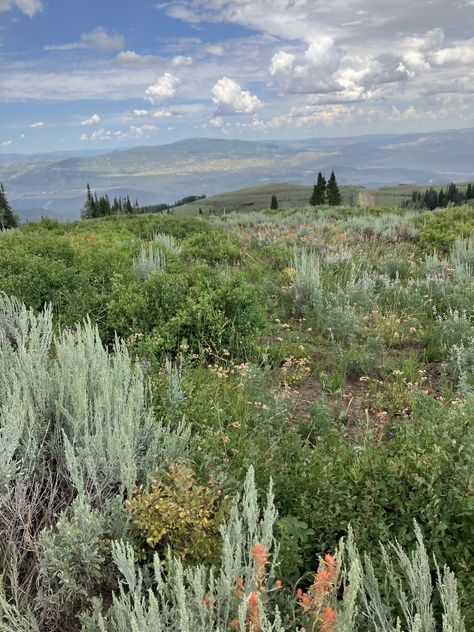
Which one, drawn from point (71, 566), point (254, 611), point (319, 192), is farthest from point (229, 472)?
point (319, 192)

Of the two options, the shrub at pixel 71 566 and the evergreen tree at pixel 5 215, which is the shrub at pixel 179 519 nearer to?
the shrub at pixel 71 566

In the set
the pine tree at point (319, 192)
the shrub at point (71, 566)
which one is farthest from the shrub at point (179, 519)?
the pine tree at point (319, 192)

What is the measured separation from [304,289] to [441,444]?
196 inches

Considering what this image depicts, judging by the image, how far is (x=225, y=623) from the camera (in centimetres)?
198

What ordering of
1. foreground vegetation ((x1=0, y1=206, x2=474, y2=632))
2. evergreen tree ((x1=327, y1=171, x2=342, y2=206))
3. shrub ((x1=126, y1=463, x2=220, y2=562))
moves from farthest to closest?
evergreen tree ((x1=327, y1=171, x2=342, y2=206))
shrub ((x1=126, y1=463, x2=220, y2=562))
foreground vegetation ((x1=0, y1=206, x2=474, y2=632))

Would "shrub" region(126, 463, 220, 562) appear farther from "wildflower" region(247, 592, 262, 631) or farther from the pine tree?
the pine tree

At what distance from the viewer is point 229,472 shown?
3.03 metres

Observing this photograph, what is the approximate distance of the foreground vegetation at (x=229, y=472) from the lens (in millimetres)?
2061

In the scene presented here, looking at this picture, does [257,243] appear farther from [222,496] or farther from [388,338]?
[222,496]

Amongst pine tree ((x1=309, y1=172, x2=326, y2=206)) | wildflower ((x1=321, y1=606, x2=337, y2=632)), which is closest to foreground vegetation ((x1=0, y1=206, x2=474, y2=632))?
wildflower ((x1=321, y1=606, x2=337, y2=632))

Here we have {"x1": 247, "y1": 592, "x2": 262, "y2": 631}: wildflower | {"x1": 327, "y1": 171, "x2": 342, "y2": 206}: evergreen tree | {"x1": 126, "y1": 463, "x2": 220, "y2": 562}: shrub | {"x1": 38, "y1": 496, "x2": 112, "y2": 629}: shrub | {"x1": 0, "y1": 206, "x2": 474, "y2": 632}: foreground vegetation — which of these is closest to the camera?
{"x1": 247, "y1": 592, "x2": 262, "y2": 631}: wildflower

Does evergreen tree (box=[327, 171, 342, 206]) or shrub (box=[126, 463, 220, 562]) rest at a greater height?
evergreen tree (box=[327, 171, 342, 206])

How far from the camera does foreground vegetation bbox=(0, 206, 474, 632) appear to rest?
2061 millimetres

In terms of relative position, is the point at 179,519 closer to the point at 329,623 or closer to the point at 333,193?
the point at 329,623
